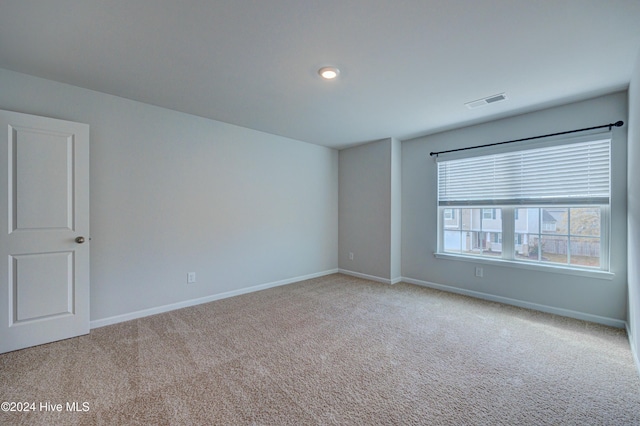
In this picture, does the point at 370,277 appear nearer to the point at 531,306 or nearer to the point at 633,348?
the point at 531,306

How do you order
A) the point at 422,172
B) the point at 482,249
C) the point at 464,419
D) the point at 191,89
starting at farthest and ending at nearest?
the point at 422,172 → the point at 482,249 → the point at 191,89 → the point at 464,419

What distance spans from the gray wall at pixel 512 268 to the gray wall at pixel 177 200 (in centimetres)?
180

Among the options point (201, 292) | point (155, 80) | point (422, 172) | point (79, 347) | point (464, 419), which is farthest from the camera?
point (422, 172)

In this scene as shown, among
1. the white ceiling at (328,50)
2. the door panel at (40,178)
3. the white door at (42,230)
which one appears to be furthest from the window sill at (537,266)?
the door panel at (40,178)

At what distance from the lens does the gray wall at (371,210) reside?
4.64 m

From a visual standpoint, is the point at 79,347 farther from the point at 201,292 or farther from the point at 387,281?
the point at 387,281

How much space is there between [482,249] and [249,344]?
3.32 m

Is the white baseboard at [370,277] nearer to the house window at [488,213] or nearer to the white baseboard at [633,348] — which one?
the house window at [488,213]

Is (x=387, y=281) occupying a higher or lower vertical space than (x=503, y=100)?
lower

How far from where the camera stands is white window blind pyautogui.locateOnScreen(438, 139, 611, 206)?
9.95 feet

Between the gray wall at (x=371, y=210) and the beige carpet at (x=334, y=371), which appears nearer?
the beige carpet at (x=334, y=371)

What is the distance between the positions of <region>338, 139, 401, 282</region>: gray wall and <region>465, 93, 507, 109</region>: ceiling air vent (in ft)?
4.94

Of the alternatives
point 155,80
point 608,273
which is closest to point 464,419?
point 608,273

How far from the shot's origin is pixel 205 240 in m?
3.70
